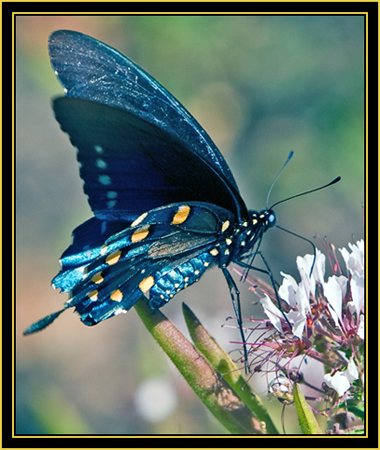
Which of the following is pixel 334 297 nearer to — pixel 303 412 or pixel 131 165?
pixel 303 412

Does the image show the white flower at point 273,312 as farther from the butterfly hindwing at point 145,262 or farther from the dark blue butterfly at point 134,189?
the butterfly hindwing at point 145,262

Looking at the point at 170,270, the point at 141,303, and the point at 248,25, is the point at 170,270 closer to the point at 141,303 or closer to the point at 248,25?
the point at 141,303

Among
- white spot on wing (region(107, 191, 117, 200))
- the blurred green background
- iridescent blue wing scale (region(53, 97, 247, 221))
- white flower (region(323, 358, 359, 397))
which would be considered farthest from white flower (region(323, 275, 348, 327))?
the blurred green background

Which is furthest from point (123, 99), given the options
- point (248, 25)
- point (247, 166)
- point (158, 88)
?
point (248, 25)

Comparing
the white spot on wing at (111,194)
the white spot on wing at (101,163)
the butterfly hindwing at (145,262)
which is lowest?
the butterfly hindwing at (145,262)

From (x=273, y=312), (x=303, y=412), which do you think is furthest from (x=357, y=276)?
(x=303, y=412)

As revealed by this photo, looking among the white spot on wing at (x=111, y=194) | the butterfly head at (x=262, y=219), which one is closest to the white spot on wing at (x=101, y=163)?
the white spot on wing at (x=111, y=194)
